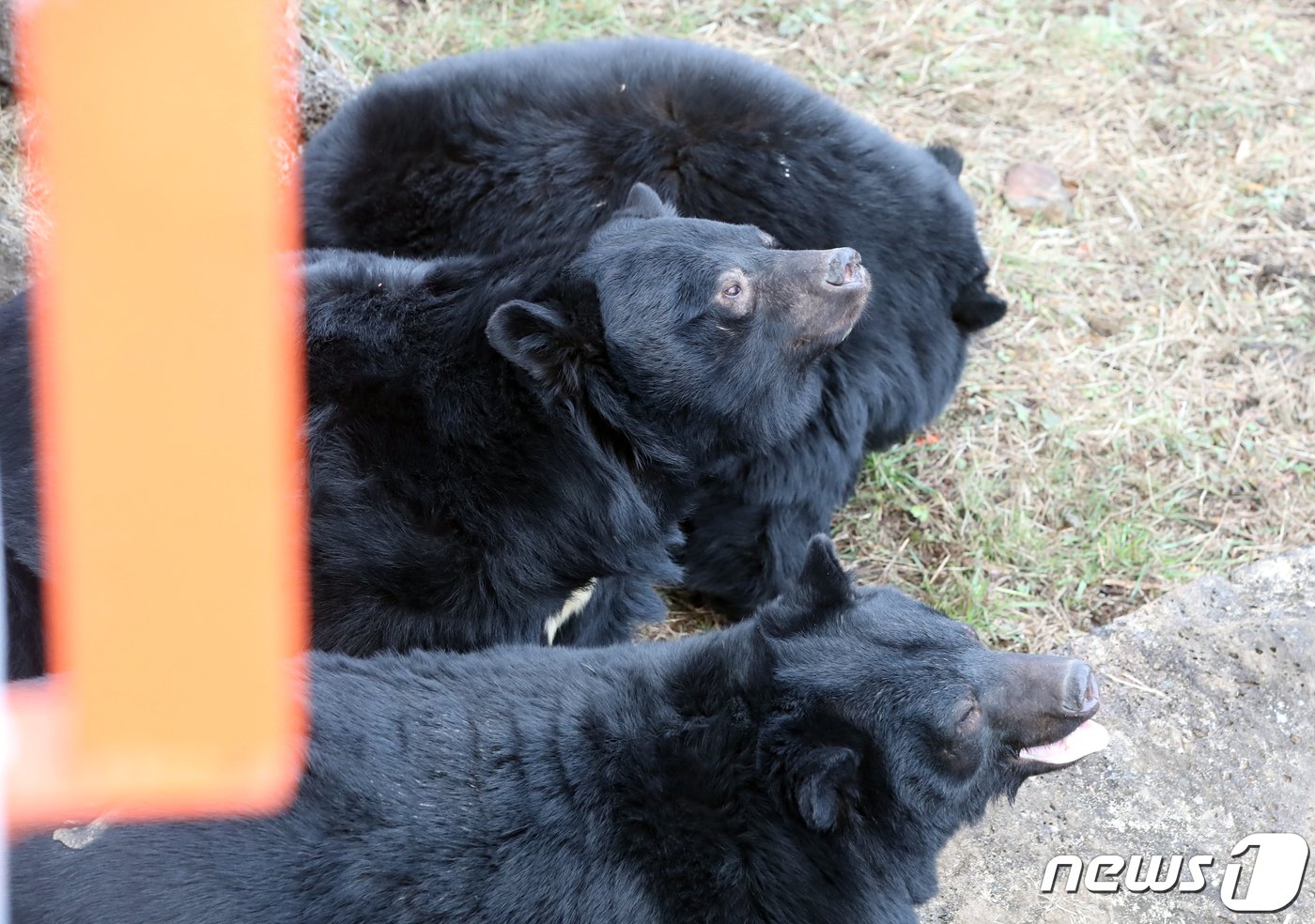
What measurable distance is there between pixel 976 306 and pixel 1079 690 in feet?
7.71

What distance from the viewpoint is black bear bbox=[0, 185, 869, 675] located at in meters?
3.83

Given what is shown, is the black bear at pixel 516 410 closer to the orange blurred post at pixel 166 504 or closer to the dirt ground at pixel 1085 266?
the orange blurred post at pixel 166 504

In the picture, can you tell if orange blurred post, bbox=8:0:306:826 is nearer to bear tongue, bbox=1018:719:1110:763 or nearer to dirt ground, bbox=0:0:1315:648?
dirt ground, bbox=0:0:1315:648

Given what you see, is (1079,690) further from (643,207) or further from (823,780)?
(643,207)

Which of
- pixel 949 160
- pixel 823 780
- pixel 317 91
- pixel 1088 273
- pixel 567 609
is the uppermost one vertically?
pixel 949 160

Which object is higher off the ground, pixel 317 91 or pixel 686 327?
pixel 686 327

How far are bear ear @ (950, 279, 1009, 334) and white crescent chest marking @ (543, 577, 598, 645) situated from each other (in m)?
1.99

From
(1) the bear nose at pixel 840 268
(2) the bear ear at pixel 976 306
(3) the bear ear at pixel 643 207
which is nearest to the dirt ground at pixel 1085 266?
(2) the bear ear at pixel 976 306

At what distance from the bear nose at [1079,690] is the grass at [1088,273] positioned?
1761 millimetres

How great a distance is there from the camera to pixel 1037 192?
22.7 ft

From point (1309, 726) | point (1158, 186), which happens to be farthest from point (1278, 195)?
point (1309, 726)

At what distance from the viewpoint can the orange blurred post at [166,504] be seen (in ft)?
11.0

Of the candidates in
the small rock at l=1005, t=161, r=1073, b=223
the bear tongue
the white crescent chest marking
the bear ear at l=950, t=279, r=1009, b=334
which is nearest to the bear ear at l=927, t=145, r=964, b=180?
the bear ear at l=950, t=279, r=1009, b=334

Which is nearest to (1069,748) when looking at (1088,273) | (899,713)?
(899,713)
